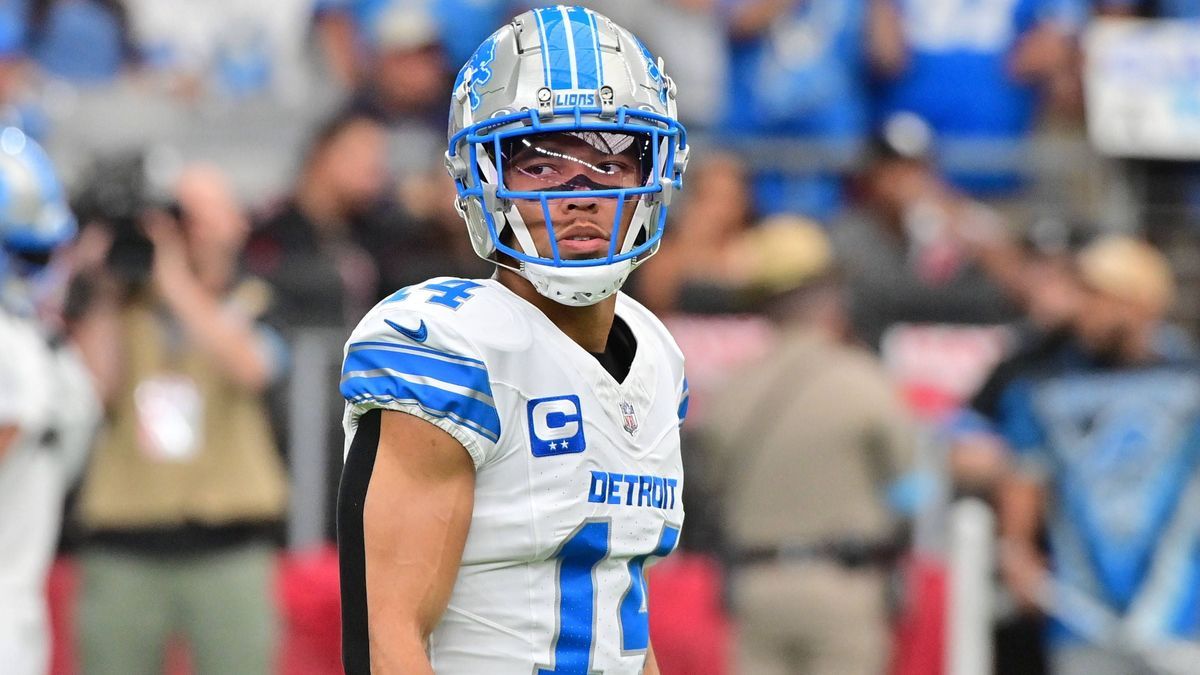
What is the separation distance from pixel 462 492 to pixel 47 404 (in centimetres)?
275

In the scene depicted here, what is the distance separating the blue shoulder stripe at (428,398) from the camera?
2.47 m

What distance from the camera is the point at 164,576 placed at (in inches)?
231

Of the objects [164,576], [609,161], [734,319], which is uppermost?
[609,161]

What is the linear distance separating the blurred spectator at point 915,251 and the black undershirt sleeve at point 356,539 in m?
4.78

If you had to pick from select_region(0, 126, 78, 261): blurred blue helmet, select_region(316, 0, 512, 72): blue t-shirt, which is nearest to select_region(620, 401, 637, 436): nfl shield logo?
select_region(0, 126, 78, 261): blurred blue helmet

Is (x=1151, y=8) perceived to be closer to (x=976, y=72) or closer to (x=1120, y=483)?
(x=976, y=72)

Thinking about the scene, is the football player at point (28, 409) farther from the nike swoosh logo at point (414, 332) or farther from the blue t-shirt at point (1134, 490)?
the blue t-shirt at point (1134, 490)

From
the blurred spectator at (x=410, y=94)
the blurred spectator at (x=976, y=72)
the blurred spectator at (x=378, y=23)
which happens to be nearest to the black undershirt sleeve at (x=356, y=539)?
the blurred spectator at (x=410, y=94)

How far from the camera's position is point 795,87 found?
8359 millimetres

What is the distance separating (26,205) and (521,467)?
2993 mm

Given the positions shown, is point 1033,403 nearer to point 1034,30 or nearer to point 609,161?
point 1034,30

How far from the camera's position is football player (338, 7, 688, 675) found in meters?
2.50

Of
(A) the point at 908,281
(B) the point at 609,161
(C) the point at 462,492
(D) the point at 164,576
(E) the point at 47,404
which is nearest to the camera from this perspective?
(C) the point at 462,492

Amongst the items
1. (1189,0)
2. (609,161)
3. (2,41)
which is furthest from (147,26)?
(609,161)
